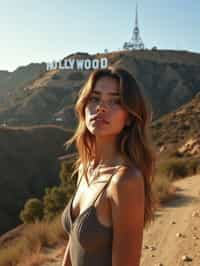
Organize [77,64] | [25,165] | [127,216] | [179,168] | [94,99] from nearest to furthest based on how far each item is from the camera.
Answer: [127,216]
[94,99]
[179,168]
[25,165]
[77,64]

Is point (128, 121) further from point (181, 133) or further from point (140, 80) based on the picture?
point (140, 80)

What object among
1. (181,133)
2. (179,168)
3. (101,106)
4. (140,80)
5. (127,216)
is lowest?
(179,168)

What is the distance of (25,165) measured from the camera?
39.5 meters

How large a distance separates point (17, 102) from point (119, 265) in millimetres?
75343

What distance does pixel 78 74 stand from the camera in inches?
3246

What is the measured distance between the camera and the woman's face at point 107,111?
173 cm

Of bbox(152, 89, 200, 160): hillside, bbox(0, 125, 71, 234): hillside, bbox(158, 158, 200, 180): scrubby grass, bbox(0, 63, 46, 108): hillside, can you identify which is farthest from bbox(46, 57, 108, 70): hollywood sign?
bbox(158, 158, 200, 180): scrubby grass

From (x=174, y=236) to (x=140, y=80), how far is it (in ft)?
205

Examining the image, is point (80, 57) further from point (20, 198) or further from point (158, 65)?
point (20, 198)

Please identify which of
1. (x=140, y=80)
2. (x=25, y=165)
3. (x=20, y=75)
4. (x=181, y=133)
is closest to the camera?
(x=181, y=133)

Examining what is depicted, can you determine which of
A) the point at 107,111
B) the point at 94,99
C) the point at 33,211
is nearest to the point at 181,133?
the point at 33,211

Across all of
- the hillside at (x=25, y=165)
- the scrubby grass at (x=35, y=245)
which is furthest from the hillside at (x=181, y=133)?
the scrubby grass at (x=35, y=245)

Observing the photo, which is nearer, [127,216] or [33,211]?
[127,216]

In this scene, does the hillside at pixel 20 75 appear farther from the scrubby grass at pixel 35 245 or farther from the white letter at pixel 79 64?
the scrubby grass at pixel 35 245
